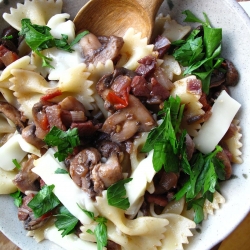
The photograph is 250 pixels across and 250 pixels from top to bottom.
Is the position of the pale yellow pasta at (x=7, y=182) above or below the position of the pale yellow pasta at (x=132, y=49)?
below

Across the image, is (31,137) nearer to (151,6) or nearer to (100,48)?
(100,48)

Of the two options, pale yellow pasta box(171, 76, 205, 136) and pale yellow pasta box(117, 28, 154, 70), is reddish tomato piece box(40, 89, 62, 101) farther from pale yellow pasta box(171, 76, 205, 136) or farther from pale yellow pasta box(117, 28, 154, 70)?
pale yellow pasta box(171, 76, 205, 136)

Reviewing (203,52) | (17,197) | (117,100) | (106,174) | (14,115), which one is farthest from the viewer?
(17,197)

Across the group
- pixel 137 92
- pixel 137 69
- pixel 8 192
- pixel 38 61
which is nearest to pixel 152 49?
pixel 137 69

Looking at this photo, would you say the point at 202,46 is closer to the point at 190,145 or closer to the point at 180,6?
the point at 180,6

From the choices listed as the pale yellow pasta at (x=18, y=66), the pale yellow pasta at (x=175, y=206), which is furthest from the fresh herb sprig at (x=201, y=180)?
the pale yellow pasta at (x=18, y=66)

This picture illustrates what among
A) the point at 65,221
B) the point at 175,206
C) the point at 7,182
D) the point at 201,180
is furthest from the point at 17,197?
the point at 201,180

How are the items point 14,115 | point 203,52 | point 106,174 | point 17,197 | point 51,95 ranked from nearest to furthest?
point 106,174 < point 51,95 < point 203,52 < point 14,115 < point 17,197

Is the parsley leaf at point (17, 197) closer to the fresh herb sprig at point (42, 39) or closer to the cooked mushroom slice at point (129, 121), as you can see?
the cooked mushroom slice at point (129, 121)
